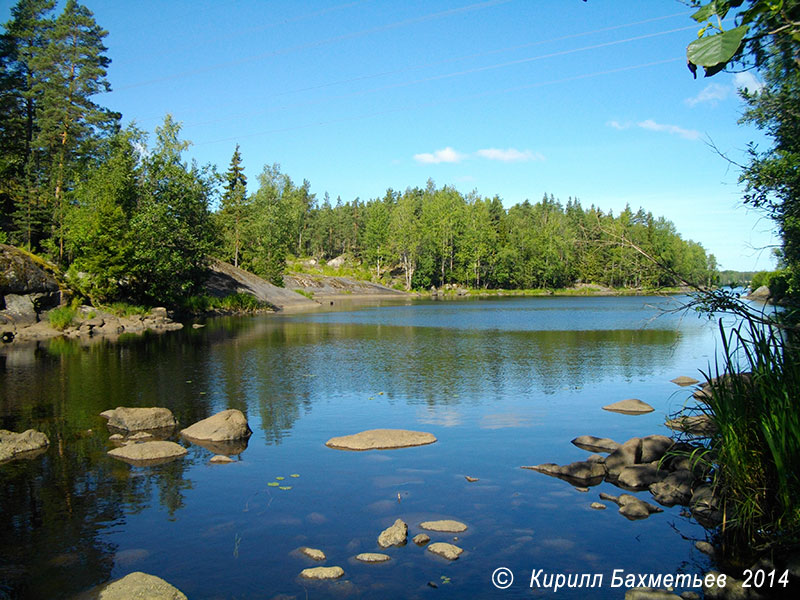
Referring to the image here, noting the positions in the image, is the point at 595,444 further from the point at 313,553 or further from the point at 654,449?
the point at 313,553

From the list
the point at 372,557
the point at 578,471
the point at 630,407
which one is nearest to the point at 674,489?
the point at 578,471

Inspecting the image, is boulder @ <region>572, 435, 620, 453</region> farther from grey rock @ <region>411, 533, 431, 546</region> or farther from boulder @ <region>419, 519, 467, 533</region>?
grey rock @ <region>411, 533, 431, 546</region>

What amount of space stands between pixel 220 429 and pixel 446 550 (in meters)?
9.55

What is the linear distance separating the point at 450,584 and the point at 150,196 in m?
55.8

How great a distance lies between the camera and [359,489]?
1323cm

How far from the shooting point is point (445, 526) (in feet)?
36.0

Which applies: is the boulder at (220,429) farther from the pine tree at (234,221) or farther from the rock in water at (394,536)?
the pine tree at (234,221)

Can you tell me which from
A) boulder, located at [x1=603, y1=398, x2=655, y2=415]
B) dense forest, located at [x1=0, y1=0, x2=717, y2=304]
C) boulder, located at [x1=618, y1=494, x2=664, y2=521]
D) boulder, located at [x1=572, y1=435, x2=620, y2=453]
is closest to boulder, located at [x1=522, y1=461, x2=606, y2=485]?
boulder, located at [x1=618, y1=494, x2=664, y2=521]

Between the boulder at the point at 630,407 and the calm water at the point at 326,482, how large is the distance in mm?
616

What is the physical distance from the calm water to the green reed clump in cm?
101

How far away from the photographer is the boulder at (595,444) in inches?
619

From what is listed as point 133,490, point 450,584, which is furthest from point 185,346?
point 450,584

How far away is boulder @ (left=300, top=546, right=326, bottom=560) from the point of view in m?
9.95

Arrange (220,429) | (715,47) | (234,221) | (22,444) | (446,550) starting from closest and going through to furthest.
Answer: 1. (715,47)
2. (446,550)
3. (22,444)
4. (220,429)
5. (234,221)
